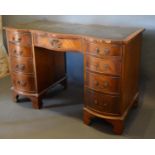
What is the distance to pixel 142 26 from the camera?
248cm

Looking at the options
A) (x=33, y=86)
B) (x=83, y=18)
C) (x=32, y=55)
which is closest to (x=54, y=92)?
(x=33, y=86)

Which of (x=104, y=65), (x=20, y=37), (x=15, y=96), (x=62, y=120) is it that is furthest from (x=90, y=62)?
(x=15, y=96)

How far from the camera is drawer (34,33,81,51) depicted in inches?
81.7

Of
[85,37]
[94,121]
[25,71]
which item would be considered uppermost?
[85,37]

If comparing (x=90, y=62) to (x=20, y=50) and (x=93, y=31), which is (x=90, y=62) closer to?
(x=93, y=31)

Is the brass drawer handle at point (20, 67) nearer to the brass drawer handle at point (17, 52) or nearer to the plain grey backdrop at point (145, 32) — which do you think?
the brass drawer handle at point (17, 52)

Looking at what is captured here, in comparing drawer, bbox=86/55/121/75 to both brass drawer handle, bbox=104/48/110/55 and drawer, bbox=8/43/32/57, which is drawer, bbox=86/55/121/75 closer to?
brass drawer handle, bbox=104/48/110/55

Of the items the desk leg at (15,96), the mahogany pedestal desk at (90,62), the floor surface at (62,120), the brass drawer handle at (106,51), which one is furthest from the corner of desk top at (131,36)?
the desk leg at (15,96)

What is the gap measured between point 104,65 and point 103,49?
13 cm

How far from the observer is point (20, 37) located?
7.68ft

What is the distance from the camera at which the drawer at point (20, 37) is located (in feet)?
7.59

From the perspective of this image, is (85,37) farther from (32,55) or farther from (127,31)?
(32,55)

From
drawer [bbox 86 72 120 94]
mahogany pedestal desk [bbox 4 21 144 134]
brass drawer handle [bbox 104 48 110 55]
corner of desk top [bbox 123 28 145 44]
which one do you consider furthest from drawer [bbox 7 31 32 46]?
corner of desk top [bbox 123 28 145 44]
